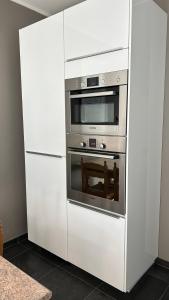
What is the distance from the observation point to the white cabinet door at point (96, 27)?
1.52m

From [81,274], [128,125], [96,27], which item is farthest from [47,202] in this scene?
[96,27]

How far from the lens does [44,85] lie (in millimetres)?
2070

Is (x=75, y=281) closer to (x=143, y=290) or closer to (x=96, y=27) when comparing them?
(x=143, y=290)

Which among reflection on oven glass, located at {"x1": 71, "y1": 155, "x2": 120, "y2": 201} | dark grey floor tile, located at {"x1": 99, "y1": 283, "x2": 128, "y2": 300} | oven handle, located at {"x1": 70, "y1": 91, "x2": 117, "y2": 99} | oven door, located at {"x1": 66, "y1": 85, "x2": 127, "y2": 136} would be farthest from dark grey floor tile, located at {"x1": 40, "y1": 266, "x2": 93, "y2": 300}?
oven handle, located at {"x1": 70, "y1": 91, "x2": 117, "y2": 99}

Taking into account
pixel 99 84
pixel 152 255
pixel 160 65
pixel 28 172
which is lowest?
pixel 152 255

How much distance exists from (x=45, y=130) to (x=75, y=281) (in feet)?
4.39

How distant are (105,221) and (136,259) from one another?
1.40 feet

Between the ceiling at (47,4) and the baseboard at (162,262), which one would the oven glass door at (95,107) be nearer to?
the ceiling at (47,4)

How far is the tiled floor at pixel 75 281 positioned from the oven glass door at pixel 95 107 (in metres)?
1.35

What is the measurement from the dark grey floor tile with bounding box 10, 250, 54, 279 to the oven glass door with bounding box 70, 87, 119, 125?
54.4 inches

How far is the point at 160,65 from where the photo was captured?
1904 mm

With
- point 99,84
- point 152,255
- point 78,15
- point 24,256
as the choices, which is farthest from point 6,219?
point 78,15

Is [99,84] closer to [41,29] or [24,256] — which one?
[41,29]

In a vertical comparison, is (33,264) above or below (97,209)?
below
